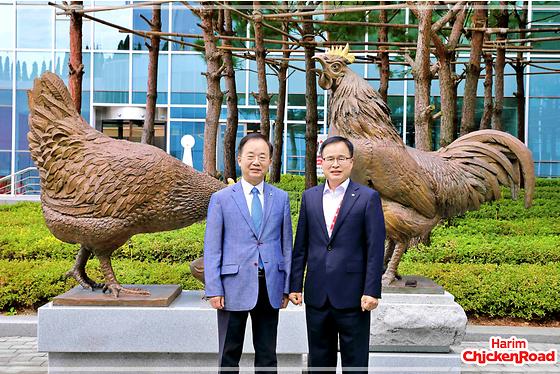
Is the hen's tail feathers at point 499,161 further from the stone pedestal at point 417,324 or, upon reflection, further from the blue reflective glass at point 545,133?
the blue reflective glass at point 545,133

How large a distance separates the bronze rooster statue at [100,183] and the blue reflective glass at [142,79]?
14.4m

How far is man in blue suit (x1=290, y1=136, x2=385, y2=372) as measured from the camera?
11.0 ft

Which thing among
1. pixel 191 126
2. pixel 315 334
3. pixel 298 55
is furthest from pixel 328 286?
pixel 298 55

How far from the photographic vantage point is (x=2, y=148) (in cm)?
1777

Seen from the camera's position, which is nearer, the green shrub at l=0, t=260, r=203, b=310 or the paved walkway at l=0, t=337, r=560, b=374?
the paved walkway at l=0, t=337, r=560, b=374

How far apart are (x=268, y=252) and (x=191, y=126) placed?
1597cm

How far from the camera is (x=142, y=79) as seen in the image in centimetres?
1880

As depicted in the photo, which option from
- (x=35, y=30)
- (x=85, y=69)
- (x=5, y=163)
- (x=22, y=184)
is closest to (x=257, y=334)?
(x=22, y=184)

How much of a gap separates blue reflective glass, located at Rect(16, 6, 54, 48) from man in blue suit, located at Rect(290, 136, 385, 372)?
16.4 m

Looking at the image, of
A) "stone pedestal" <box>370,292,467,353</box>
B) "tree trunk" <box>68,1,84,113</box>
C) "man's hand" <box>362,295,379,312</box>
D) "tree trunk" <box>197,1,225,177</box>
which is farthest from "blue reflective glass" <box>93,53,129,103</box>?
"man's hand" <box>362,295,379,312</box>

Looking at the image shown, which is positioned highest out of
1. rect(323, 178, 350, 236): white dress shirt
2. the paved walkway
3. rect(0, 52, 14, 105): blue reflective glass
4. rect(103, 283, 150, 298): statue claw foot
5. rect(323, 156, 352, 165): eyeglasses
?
rect(0, 52, 14, 105): blue reflective glass

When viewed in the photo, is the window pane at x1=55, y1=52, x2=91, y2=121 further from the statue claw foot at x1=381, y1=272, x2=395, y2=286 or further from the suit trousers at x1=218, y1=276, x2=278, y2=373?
the suit trousers at x1=218, y1=276, x2=278, y2=373

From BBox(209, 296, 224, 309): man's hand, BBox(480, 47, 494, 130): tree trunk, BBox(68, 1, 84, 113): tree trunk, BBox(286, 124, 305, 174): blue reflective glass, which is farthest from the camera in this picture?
BBox(286, 124, 305, 174): blue reflective glass

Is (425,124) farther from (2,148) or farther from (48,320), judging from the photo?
(2,148)
